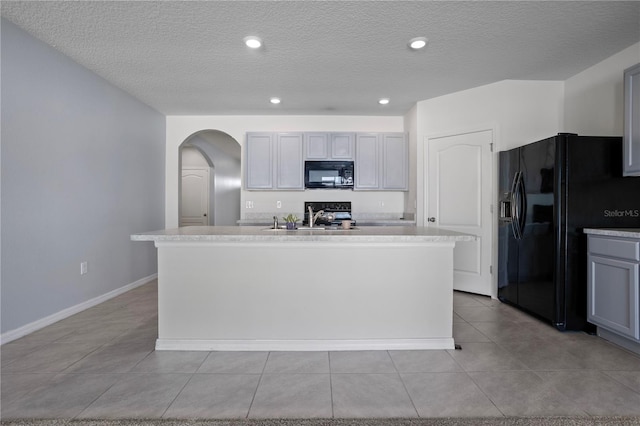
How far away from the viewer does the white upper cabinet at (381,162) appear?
499 centimetres

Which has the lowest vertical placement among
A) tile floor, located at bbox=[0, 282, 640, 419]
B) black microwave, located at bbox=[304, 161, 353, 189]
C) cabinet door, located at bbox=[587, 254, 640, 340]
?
tile floor, located at bbox=[0, 282, 640, 419]

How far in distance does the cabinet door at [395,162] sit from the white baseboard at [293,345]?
9.53ft

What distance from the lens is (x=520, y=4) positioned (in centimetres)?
236

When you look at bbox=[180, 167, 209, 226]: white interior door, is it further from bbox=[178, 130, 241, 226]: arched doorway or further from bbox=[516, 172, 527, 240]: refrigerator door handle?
bbox=[516, 172, 527, 240]: refrigerator door handle

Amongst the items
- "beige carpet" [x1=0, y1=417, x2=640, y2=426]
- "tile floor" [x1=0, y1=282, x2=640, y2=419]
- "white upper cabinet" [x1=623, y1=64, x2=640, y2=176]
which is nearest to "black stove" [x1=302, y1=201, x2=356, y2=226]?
"tile floor" [x1=0, y1=282, x2=640, y2=419]

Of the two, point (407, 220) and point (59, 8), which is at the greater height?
point (59, 8)

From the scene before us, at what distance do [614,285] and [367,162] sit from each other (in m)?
3.19

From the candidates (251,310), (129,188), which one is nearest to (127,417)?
(251,310)

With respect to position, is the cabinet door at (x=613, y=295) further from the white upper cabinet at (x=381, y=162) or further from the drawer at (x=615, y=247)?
the white upper cabinet at (x=381, y=162)

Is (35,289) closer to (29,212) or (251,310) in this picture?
(29,212)

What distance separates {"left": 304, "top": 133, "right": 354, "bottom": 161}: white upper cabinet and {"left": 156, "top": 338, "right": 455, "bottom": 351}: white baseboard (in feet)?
10.1

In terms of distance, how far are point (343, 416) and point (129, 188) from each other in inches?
151

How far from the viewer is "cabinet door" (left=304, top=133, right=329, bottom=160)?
16.4 ft

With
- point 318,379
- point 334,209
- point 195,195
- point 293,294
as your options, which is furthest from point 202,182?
point 318,379
